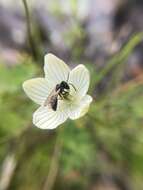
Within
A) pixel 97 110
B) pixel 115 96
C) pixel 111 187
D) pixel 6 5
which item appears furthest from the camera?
pixel 6 5

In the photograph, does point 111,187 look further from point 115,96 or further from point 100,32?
point 100,32

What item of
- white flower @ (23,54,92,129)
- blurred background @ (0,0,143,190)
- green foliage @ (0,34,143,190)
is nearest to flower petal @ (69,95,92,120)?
white flower @ (23,54,92,129)

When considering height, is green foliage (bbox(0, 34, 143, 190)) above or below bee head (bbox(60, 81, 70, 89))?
above


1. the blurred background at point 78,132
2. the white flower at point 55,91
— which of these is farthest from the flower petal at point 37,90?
the blurred background at point 78,132

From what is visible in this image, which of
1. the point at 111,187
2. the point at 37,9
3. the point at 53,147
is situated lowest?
the point at 111,187

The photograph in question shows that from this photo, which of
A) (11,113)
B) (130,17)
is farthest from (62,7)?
(11,113)

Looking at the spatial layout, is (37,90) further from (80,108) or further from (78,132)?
(78,132)

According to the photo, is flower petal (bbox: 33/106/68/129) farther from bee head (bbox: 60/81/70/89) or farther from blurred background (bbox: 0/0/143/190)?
blurred background (bbox: 0/0/143/190)
